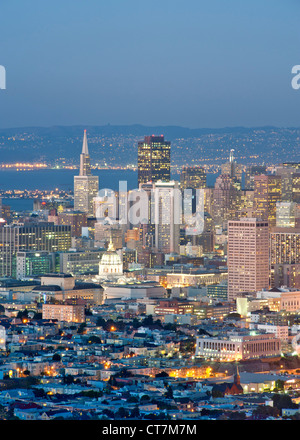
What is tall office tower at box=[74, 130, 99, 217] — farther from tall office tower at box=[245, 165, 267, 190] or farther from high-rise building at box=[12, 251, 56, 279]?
high-rise building at box=[12, 251, 56, 279]

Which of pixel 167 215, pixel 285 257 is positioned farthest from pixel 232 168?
pixel 285 257

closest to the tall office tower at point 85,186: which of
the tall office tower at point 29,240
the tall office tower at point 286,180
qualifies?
the tall office tower at point 286,180

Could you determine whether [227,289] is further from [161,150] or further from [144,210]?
[161,150]

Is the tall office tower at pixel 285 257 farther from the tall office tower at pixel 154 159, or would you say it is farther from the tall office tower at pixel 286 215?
the tall office tower at pixel 154 159

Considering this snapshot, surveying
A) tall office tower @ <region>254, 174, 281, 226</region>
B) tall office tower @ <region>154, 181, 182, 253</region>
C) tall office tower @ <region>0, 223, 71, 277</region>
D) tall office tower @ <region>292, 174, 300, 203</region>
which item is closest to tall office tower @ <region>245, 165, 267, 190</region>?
tall office tower @ <region>292, 174, 300, 203</region>

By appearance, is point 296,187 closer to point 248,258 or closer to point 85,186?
point 85,186
